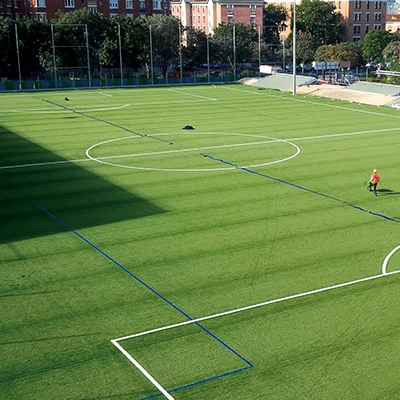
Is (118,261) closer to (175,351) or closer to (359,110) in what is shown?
(175,351)

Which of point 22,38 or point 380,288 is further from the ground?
point 22,38

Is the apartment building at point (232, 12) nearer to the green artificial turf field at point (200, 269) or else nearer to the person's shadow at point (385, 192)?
the green artificial turf field at point (200, 269)

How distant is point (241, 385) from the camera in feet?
44.8

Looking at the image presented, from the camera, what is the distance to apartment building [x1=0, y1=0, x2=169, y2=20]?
→ 117938 millimetres

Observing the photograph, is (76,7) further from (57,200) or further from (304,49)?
(57,200)

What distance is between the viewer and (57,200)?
27.9 m

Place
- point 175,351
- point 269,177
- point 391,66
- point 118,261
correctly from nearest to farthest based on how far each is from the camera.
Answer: point 175,351
point 118,261
point 269,177
point 391,66

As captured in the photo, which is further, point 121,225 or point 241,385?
point 121,225

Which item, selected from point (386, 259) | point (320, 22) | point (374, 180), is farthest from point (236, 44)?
point (386, 259)

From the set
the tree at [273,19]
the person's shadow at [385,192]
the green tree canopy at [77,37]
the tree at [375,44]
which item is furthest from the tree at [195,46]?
the person's shadow at [385,192]

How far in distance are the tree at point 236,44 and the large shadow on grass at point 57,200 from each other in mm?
70061

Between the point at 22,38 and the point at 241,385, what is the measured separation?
85027 mm

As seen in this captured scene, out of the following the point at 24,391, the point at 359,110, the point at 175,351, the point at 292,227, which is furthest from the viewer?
the point at 359,110

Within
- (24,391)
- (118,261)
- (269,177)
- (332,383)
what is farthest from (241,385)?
(269,177)
